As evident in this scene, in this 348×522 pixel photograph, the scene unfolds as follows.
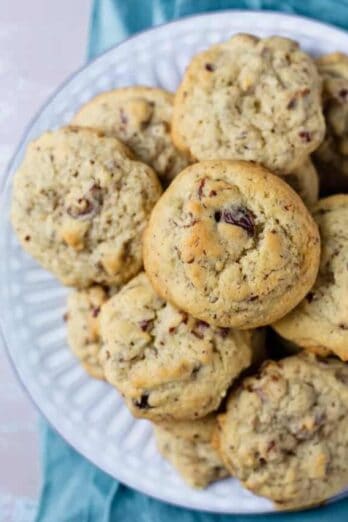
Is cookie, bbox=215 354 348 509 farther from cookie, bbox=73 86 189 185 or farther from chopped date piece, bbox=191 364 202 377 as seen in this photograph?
cookie, bbox=73 86 189 185

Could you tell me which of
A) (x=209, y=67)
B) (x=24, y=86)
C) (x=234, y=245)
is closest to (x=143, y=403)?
(x=234, y=245)

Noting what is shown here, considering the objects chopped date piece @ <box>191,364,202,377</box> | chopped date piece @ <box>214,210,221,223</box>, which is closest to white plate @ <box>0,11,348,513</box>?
chopped date piece @ <box>191,364,202,377</box>

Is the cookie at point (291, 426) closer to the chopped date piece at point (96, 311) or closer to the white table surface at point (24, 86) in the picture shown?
the chopped date piece at point (96, 311)

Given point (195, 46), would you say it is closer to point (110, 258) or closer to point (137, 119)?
point (137, 119)

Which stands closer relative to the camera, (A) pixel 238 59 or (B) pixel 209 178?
(B) pixel 209 178

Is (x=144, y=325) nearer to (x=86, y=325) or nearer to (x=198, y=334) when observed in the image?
(x=198, y=334)

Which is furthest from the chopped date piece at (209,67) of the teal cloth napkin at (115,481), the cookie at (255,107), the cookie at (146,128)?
the teal cloth napkin at (115,481)

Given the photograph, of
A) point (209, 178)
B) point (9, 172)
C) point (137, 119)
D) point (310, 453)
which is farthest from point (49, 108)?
point (310, 453)

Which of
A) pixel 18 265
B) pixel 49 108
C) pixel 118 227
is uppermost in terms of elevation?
pixel 49 108
